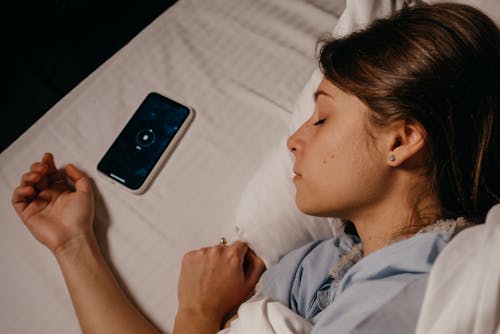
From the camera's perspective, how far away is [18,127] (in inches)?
58.8

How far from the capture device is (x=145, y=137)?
3.17 feet

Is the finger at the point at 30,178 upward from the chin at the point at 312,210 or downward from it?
upward

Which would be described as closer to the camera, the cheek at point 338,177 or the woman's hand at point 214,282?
the cheek at point 338,177

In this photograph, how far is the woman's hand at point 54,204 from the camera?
855mm

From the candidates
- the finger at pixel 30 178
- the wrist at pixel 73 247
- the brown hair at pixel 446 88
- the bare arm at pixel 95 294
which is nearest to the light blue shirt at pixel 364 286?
the brown hair at pixel 446 88

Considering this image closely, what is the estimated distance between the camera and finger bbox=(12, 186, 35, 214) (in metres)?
0.89

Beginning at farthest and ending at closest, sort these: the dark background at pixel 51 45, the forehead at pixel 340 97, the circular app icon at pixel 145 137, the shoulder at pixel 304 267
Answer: the dark background at pixel 51 45 < the circular app icon at pixel 145 137 < the shoulder at pixel 304 267 < the forehead at pixel 340 97

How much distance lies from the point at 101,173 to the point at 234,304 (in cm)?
40

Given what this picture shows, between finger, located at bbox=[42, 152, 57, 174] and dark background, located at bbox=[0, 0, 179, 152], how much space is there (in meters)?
0.66

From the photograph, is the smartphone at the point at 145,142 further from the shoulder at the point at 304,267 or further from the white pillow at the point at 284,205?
the shoulder at the point at 304,267

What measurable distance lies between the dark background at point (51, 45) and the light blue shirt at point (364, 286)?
1.18 meters

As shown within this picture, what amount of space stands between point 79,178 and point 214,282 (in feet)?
1.23

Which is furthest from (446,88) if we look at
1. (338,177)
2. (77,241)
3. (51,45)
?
(51,45)

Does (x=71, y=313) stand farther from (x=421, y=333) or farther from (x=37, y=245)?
(x=421, y=333)
